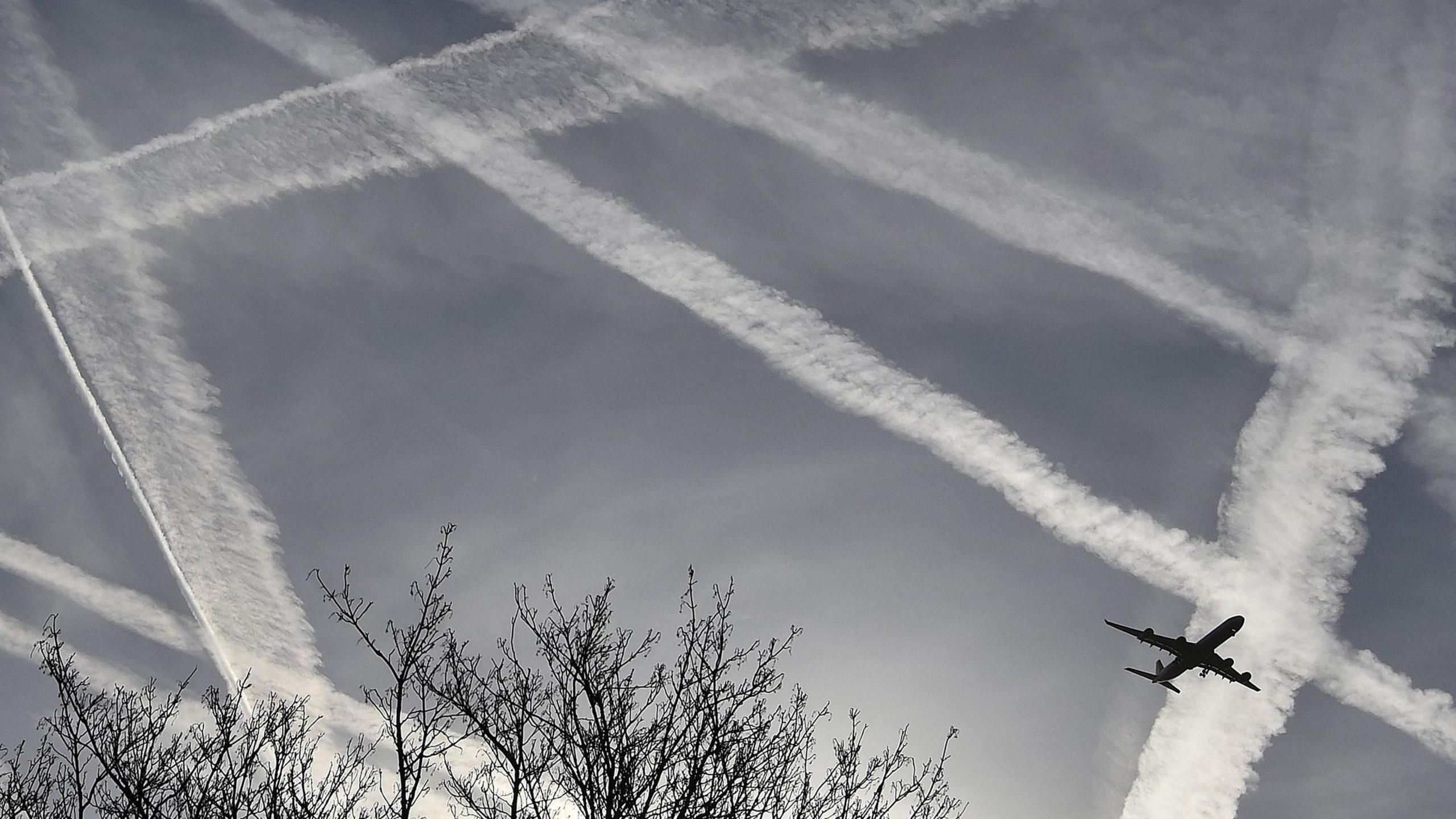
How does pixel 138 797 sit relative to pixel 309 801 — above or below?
below

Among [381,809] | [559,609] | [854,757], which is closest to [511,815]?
[381,809]

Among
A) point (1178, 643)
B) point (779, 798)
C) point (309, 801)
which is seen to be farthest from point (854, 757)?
point (1178, 643)

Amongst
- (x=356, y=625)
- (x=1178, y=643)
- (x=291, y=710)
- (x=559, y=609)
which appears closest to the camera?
(x=356, y=625)

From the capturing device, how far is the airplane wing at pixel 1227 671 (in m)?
36.0

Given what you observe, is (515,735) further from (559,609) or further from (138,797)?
(138,797)

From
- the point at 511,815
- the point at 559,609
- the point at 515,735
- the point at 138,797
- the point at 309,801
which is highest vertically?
the point at 559,609

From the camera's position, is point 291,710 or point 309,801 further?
point 291,710

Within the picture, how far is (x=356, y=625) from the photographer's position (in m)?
14.9

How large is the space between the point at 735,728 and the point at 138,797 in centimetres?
1133

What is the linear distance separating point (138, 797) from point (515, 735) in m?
7.22

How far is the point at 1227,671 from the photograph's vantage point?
3644 cm

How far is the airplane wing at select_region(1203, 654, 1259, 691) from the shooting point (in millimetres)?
36031

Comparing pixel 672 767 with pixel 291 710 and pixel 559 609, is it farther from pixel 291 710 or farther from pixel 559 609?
pixel 291 710

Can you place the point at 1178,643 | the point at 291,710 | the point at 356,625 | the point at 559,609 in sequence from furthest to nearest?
the point at 1178,643 < the point at 291,710 < the point at 559,609 < the point at 356,625
